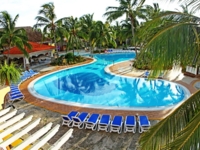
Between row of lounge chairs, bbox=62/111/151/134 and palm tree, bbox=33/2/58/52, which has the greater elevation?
palm tree, bbox=33/2/58/52

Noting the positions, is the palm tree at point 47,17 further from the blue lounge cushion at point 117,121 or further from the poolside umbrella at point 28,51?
the blue lounge cushion at point 117,121

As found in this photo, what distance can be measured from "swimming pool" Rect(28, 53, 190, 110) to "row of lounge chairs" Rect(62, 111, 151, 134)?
2.18 meters

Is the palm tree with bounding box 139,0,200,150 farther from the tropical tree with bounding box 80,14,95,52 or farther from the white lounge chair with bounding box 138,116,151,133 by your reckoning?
the tropical tree with bounding box 80,14,95,52

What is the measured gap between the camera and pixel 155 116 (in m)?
9.39

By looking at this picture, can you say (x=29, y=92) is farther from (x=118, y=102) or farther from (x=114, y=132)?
(x=114, y=132)

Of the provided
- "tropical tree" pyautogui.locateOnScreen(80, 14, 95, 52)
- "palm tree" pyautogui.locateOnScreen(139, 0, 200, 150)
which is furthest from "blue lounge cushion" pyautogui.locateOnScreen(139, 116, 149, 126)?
"tropical tree" pyautogui.locateOnScreen(80, 14, 95, 52)

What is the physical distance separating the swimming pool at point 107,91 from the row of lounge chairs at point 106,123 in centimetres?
218

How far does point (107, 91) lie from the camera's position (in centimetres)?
1487

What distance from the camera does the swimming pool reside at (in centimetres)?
1220

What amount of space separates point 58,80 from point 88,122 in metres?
11.1

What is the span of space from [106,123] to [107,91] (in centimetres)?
672

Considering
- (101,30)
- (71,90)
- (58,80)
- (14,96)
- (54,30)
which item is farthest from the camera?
(101,30)

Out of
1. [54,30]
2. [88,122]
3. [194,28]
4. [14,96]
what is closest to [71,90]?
[14,96]

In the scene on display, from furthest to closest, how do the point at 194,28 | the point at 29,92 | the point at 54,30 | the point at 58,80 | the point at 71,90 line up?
the point at 54,30 → the point at 58,80 → the point at 71,90 → the point at 29,92 → the point at 194,28
